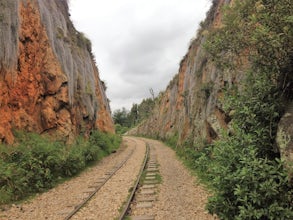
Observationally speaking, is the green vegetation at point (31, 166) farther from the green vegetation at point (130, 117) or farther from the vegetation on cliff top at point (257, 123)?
the green vegetation at point (130, 117)

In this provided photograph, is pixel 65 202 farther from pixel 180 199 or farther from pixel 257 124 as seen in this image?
pixel 257 124

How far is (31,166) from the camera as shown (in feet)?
35.1

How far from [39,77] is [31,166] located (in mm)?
6973

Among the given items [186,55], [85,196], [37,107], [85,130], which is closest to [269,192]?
[85,196]

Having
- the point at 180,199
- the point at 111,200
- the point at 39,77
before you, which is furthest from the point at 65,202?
the point at 39,77

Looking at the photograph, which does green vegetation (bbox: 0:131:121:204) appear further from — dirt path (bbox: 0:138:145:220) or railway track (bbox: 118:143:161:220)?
railway track (bbox: 118:143:161:220)

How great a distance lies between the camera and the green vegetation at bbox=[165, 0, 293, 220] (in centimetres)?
493

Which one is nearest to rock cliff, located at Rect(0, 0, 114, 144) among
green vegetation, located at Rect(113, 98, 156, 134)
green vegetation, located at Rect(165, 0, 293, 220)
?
green vegetation, located at Rect(165, 0, 293, 220)

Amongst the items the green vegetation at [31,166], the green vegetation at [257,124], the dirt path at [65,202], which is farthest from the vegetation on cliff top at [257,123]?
the green vegetation at [31,166]

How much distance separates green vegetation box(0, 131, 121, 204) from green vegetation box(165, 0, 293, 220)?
6.85 metres

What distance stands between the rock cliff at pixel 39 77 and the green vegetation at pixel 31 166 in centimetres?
85

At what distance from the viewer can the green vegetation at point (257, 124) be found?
194 inches

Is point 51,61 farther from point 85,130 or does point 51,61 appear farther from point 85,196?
point 85,196

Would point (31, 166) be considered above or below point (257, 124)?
below
